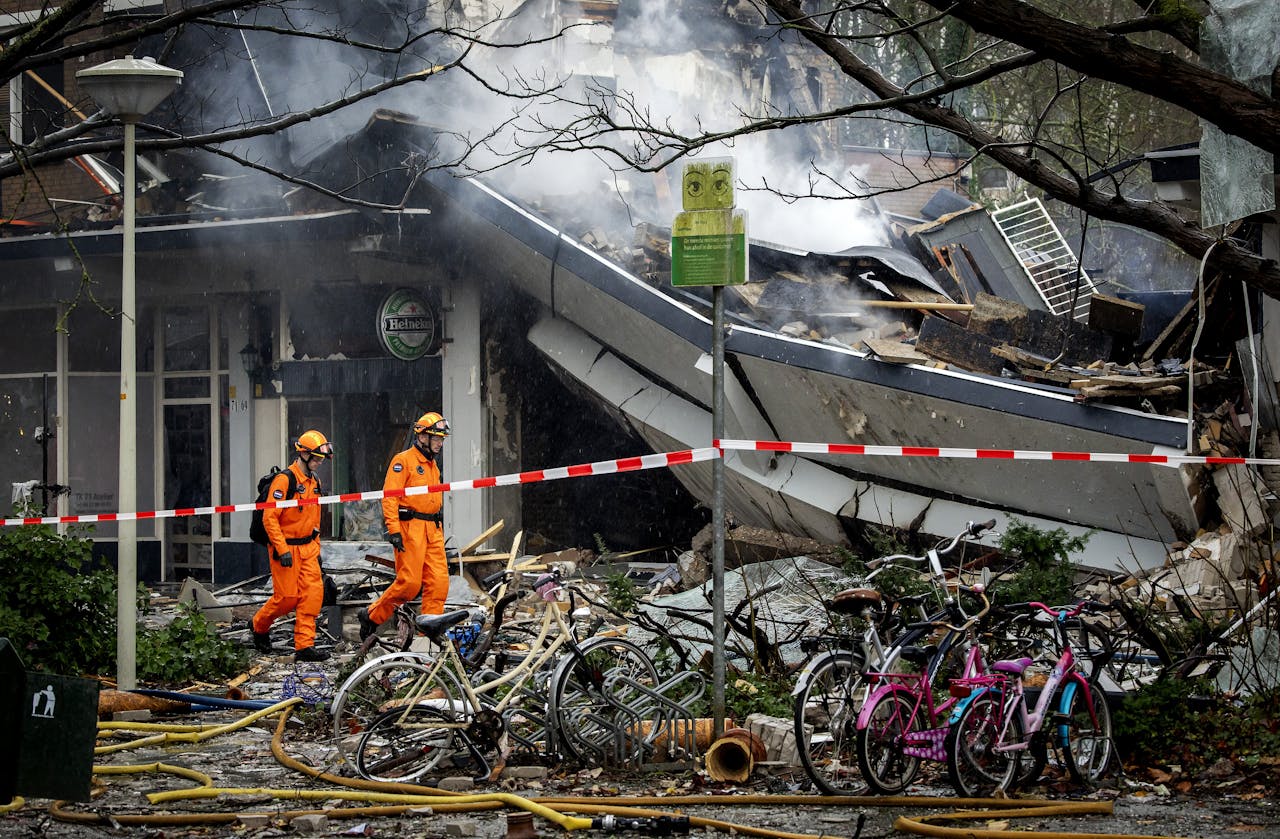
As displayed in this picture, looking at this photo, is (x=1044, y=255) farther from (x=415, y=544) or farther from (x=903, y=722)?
(x=903, y=722)

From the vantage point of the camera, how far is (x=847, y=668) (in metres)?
6.39

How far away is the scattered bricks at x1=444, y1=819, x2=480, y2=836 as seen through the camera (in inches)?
223

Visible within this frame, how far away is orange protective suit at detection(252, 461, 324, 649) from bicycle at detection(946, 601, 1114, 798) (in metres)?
6.51

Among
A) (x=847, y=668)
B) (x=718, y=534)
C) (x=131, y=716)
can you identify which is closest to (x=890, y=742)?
(x=847, y=668)

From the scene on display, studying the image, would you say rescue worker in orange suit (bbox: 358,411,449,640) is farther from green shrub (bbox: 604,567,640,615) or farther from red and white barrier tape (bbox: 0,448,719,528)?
green shrub (bbox: 604,567,640,615)

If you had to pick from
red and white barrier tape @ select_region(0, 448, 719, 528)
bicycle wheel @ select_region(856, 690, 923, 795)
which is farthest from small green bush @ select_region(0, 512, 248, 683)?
bicycle wheel @ select_region(856, 690, 923, 795)

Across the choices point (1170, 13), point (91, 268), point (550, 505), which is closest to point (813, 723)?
point (1170, 13)

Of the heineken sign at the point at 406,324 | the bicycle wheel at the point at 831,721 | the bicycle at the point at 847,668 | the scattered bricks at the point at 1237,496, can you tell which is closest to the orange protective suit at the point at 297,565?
the bicycle wheel at the point at 831,721

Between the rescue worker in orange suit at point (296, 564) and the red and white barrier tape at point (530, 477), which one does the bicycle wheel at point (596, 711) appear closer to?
the red and white barrier tape at point (530, 477)

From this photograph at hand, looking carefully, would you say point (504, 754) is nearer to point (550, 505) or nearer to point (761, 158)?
point (550, 505)

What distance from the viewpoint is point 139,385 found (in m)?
19.0

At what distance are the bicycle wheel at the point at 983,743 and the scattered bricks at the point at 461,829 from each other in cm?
210

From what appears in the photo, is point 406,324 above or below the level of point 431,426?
above

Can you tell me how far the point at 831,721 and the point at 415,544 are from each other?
512 cm
